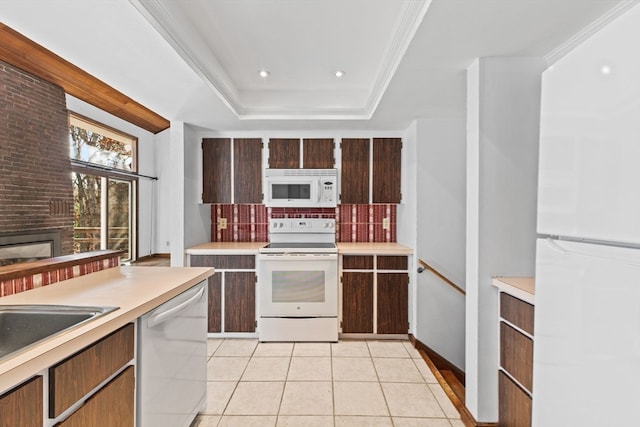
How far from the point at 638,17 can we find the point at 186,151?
11.1ft

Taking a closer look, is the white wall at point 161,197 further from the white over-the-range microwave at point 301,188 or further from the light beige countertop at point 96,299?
the light beige countertop at point 96,299

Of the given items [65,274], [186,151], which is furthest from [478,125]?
[186,151]

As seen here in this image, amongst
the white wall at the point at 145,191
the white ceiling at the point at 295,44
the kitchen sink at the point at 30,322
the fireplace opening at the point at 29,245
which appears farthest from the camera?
the white wall at the point at 145,191

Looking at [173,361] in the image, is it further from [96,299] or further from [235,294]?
[235,294]

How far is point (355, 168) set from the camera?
3.47m

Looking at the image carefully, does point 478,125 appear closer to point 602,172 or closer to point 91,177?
point 602,172

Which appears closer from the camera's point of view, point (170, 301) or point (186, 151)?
point (170, 301)

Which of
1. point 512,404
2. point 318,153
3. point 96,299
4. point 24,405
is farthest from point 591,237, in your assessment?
point 318,153

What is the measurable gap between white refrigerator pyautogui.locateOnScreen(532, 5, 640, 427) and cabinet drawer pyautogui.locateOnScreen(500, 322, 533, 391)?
2.22 ft

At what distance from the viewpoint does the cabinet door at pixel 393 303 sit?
10.5 ft

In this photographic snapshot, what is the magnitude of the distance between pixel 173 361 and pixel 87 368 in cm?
61

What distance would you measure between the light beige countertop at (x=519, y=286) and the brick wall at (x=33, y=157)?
12.3 ft

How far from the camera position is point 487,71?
186cm

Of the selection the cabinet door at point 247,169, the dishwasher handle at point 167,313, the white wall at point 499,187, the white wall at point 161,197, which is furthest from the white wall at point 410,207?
the white wall at point 161,197
